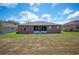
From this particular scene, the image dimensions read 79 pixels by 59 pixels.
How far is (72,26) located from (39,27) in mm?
734

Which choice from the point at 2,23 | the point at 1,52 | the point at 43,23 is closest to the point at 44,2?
the point at 43,23

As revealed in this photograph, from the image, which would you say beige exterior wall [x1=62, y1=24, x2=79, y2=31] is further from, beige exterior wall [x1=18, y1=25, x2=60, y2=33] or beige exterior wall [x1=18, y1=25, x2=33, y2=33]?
beige exterior wall [x1=18, y1=25, x2=33, y2=33]

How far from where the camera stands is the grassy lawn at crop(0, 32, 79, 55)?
5.95m

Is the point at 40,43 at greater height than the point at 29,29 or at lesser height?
lesser

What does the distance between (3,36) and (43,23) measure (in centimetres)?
93

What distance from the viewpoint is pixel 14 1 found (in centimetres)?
593

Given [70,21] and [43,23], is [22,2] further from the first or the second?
[70,21]

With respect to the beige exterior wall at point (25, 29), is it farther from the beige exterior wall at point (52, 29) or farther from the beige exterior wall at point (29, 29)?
the beige exterior wall at point (52, 29)

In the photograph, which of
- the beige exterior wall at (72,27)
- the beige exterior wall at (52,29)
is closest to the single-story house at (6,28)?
the beige exterior wall at (52,29)

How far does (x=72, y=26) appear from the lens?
6.05m

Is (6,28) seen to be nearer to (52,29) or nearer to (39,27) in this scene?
(39,27)

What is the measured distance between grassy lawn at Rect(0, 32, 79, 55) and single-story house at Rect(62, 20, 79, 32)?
0.31 feet

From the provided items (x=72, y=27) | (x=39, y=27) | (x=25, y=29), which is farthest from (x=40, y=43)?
(x=72, y=27)

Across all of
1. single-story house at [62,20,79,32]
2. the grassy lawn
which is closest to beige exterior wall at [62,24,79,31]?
single-story house at [62,20,79,32]
